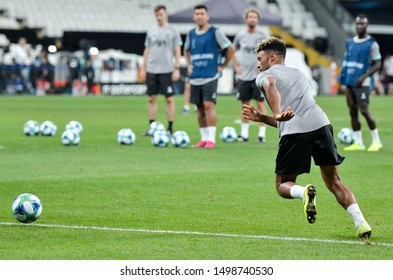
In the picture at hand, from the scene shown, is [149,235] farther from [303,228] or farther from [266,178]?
[266,178]

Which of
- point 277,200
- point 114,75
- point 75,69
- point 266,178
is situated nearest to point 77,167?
point 266,178

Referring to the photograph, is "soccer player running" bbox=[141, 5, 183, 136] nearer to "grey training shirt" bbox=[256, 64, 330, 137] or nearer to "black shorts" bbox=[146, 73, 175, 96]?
"black shorts" bbox=[146, 73, 175, 96]

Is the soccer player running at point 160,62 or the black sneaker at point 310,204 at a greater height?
the black sneaker at point 310,204

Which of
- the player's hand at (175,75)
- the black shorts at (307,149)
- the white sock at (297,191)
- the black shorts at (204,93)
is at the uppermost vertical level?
the black shorts at (307,149)

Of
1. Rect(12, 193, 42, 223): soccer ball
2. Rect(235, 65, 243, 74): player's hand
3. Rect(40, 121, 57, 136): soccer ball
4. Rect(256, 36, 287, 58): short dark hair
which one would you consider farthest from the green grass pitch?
Rect(256, 36, 287, 58): short dark hair

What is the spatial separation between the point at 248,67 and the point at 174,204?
9.72 meters

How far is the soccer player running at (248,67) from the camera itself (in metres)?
21.8

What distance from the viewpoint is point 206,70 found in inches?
818

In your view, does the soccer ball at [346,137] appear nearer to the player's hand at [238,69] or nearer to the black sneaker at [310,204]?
the player's hand at [238,69]

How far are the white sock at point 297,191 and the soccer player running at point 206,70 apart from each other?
33.2 feet

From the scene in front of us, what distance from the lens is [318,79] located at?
181 ft

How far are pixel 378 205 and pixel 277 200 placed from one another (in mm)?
1169

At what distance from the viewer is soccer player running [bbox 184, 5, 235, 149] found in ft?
67.4

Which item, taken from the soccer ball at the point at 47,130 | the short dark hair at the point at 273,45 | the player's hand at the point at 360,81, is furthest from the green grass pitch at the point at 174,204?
the short dark hair at the point at 273,45
